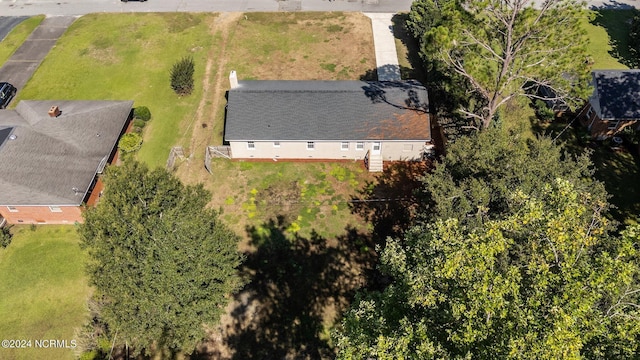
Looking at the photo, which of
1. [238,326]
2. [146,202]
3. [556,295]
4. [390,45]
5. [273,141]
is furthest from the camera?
[390,45]

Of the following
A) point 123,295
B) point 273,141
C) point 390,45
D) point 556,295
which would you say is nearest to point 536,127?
point 390,45

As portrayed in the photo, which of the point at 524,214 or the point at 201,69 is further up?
the point at 524,214

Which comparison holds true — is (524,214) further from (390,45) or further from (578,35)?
(390,45)

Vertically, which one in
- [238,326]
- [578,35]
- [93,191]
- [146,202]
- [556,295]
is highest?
[578,35]

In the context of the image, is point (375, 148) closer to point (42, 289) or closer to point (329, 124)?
point (329, 124)

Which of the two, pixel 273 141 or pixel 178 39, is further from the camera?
pixel 178 39

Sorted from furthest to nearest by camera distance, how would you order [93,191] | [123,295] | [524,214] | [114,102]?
[114,102] < [93,191] < [123,295] < [524,214]

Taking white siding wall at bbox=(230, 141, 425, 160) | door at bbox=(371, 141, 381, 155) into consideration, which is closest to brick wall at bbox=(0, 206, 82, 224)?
white siding wall at bbox=(230, 141, 425, 160)
